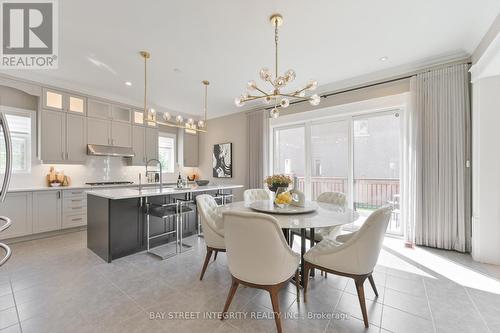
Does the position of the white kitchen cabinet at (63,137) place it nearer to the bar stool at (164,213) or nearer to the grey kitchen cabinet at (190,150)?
the bar stool at (164,213)

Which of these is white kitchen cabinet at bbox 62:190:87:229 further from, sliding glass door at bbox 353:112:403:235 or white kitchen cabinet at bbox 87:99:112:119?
sliding glass door at bbox 353:112:403:235

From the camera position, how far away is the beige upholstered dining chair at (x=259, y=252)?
1512mm

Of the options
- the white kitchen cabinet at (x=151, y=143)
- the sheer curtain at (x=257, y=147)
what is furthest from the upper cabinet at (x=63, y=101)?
the sheer curtain at (x=257, y=147)

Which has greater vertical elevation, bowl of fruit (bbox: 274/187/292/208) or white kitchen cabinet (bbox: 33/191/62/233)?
bowl of fruit (bbox: 274/187/292/208)

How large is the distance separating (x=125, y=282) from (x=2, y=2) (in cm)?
319

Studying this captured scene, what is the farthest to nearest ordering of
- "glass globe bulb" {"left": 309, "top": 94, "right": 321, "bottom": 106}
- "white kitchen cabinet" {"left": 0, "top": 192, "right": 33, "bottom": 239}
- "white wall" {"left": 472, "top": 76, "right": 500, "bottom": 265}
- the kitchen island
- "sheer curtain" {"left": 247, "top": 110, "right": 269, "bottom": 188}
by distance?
"sheer curtain" {"left": 247, "top": 110, "right": 269, "bottom": 188} < "white kitchen cabinet" {"left": 0, "top": 192, "right": 33, "bottom": 239} < the kitchen island < "white wall" {"left": 472, "top": 76, "right": 500, "bottom": 265} < "glass globe bulb" {"left": 309, "top": 94, "right": 321, "bottom": 106}

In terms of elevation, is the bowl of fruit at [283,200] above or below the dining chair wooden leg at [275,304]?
above

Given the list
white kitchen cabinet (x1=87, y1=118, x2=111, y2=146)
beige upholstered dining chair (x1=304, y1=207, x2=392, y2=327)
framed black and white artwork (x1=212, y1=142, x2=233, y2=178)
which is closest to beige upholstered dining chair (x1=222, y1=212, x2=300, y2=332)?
beige upholstered dining chair (x1=304, y1=207, x2=392, y2=327)

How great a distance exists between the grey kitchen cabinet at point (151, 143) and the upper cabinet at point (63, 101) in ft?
4.49

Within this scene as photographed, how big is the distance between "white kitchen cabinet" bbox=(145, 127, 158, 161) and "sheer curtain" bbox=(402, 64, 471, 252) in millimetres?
5408

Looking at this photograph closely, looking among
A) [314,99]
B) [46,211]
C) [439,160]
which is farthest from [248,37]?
[46,211]

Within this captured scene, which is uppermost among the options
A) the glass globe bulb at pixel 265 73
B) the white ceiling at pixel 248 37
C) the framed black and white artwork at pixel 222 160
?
the white ceiling at pixel 248 37

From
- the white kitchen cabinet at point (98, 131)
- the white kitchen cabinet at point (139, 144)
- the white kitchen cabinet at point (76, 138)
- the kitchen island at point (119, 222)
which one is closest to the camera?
the kitchen island at point (119, 222)

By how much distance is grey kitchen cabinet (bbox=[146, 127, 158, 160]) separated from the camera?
534 cm
